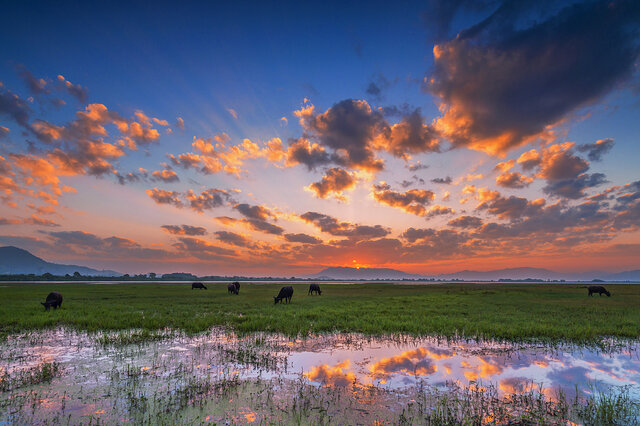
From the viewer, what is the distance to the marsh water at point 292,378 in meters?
5.89

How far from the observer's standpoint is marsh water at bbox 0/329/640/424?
5891mm

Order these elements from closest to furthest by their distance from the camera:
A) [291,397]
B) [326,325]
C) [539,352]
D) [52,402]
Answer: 1. [52,402]
2. [291,397]
3. [539,352]
4. [326,325]

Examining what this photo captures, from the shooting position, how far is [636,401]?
21.6ft

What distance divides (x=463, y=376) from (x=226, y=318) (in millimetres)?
13788

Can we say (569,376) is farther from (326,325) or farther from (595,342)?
(326,325)

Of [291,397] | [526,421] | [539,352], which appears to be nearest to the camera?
[526,421]

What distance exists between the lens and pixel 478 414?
585cm

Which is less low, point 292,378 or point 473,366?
point 292,378

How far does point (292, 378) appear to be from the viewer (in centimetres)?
791

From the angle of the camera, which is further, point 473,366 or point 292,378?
point 473,366

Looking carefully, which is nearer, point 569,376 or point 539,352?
point 569,376

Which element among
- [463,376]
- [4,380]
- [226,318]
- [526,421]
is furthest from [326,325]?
[4,380]

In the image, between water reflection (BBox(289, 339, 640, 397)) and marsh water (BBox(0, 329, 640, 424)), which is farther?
water reflection (BBox(289, 339, 640, 397))

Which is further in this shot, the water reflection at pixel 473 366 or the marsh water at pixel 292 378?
the water reflection at pixel 473 366
